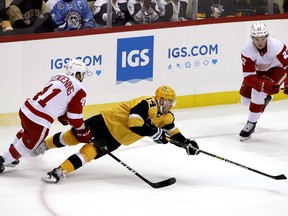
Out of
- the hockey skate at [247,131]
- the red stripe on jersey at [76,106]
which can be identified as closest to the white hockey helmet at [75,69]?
the red stripe on jersey at [76,106]

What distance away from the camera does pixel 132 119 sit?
19.1ft

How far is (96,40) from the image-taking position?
770 centimetres

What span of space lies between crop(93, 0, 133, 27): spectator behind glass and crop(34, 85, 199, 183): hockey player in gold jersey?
187 cm

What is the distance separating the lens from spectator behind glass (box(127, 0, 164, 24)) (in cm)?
798

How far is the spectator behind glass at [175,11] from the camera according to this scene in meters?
8.18

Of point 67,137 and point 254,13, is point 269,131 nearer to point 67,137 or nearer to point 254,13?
point 254,13

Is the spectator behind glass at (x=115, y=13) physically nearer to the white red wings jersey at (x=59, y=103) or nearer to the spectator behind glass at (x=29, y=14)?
Result: the spectator behind glass at (x=29, y=14)

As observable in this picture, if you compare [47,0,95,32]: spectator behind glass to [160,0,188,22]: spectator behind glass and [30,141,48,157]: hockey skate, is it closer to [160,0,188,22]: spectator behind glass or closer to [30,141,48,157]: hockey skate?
[160,0,188,22]: spectator behind glass

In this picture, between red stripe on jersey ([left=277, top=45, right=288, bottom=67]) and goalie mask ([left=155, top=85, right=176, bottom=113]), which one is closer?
goalie mask ([left=155, top=85, right=176, bottom=113])

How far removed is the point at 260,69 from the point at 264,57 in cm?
17

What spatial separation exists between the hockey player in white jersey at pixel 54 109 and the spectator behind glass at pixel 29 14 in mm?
1526

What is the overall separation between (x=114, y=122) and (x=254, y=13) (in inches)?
124

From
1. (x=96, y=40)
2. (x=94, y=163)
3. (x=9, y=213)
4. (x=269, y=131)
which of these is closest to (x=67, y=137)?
(x=94, y=163)

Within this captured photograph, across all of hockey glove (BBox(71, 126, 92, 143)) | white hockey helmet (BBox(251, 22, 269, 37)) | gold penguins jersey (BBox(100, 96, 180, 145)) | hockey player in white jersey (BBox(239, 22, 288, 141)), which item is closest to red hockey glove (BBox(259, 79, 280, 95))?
hockey player in white jersey (BBox(239, 22, 288, 141))
